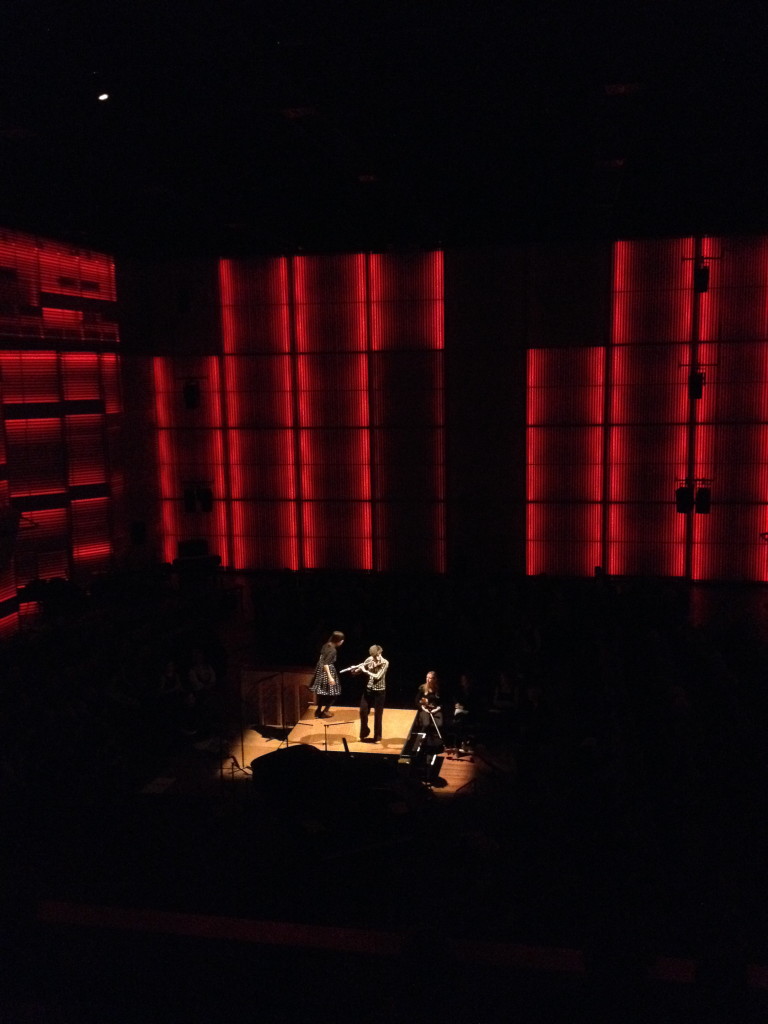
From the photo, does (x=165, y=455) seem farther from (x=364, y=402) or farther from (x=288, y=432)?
(x=364, y=402)

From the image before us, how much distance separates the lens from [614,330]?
45.7ft

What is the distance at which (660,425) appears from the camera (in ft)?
46.0

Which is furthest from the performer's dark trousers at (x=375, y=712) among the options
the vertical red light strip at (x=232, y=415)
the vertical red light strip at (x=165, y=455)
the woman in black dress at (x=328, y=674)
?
the vertical red light strip at (x=165, y=455)

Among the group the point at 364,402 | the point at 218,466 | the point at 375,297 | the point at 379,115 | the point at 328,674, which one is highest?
the point at 379,115

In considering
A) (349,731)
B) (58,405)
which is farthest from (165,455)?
(349,731)

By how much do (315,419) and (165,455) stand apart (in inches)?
116

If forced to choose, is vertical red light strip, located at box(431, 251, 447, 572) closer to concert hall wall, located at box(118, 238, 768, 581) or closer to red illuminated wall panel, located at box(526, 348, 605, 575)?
concert hall wall, located at box(118, 238, 768, 581)

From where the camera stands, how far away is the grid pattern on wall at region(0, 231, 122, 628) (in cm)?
1229

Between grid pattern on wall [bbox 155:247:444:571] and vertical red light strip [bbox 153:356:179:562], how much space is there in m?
0.02

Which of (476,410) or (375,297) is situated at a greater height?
(375,297)

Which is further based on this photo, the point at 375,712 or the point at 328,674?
the point at 328,674

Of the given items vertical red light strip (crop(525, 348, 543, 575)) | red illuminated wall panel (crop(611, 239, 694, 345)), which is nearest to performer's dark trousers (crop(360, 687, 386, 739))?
vertical red light strip (crop(525, 348, 543, 575))

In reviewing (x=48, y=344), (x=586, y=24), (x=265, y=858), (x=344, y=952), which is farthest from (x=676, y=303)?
(x=344, y=952)

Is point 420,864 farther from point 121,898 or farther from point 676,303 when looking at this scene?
point 676,303
